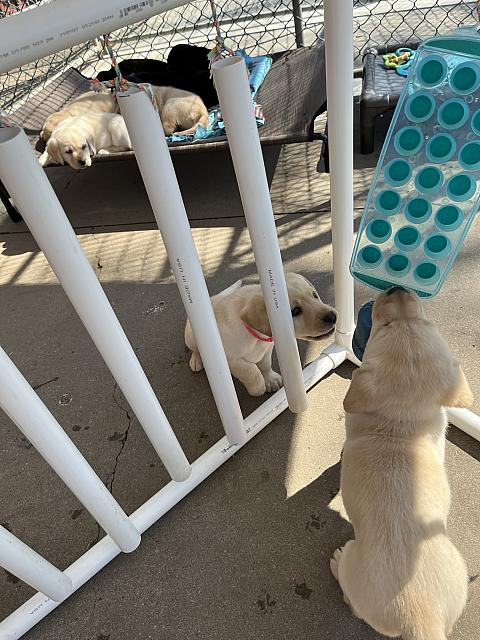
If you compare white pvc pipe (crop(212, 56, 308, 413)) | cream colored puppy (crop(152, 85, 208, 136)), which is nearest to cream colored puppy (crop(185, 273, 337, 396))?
white pvc pipe (crop(212, 56, 308, 413))

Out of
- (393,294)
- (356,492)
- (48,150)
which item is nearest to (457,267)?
(393,294)

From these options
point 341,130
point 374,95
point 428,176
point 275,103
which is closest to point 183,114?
point 275,103

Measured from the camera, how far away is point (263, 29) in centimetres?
555

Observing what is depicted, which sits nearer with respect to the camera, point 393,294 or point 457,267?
point 393,294

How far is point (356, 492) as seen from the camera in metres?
1.23

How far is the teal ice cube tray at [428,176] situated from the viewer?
122 cm

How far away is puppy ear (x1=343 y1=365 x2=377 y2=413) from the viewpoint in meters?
1.22

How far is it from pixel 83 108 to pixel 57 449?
3.38 meters

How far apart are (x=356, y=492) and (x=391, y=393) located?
0.27 metres

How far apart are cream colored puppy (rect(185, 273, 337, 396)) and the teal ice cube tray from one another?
0.25m

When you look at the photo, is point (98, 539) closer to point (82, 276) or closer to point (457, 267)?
A: point (82, 276)

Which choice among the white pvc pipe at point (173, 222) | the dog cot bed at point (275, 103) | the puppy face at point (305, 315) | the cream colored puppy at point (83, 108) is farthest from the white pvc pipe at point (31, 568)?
the cream colored puppy at point (83, 108)

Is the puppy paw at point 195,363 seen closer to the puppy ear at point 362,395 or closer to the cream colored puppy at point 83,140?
the puppy ear at point 362,395

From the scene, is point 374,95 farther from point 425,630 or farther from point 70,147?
point 425,630
